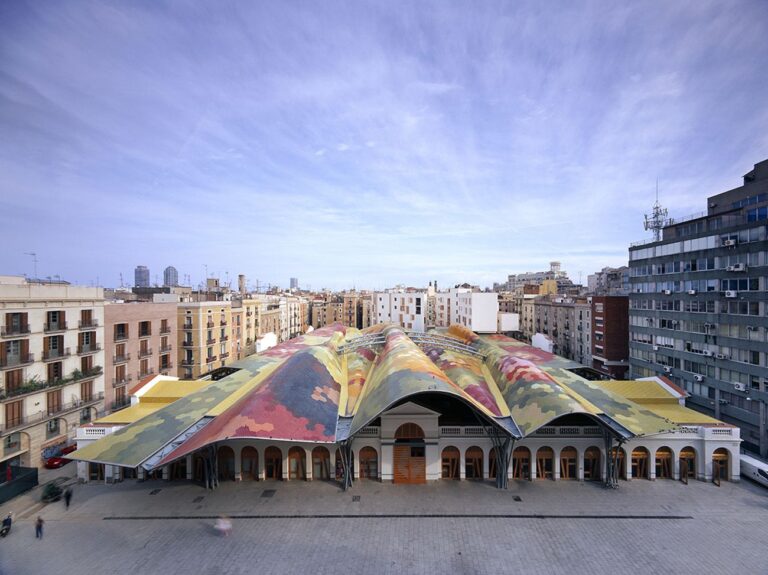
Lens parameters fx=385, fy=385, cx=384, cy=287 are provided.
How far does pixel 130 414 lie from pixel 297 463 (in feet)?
47.8

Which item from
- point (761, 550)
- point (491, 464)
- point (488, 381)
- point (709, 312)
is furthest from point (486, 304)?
point (761, 550)

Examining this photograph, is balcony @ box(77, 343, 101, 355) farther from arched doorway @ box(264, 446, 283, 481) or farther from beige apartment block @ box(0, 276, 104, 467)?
arched doorway @ box(264, 446, 283, 481)

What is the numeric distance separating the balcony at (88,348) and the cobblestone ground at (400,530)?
1583cm

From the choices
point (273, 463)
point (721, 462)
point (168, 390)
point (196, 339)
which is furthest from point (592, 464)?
point (196, 339)

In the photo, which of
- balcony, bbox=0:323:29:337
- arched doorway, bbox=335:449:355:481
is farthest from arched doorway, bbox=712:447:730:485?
balcony, bbox=0:323:29:337

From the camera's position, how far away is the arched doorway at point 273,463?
28422 mm

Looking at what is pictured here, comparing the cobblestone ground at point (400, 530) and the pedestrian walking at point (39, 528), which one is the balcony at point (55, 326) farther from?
the pedestrian walking at point (39, 528)

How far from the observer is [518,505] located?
24.7 metres

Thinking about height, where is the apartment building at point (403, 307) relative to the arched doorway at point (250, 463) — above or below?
above

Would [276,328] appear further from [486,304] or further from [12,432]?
[12,432]

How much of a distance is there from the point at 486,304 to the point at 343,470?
67198 millimetres

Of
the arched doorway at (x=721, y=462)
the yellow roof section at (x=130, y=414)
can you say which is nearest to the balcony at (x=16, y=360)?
the yellow roof section at (x=130, y=414)

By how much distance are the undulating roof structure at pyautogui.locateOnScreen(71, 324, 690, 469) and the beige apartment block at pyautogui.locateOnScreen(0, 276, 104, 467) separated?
1041cm

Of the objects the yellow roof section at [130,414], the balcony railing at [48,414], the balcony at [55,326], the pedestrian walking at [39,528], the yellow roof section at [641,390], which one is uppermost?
the balcony at [55,326]
